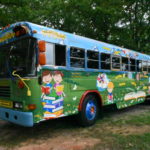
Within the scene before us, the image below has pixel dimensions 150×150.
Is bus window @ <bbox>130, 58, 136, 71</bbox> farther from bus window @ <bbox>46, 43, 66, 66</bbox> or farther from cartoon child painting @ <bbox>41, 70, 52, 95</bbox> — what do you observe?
cartoon child painting @ <bbox>41, 70, 52, 95</bbox>

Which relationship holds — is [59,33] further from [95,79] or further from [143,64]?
[143,64]

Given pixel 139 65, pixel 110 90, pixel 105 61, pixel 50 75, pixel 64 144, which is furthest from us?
pixel 139 65

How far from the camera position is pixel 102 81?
610cm

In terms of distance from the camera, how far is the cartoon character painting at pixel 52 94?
4.29 meters

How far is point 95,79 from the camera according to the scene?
19.1 feet

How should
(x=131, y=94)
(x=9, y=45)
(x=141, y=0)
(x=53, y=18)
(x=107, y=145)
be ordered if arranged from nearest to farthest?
(x=107, y=145) < (x=9, y=45) < (x=131, y=94) < (x=141, y=0) < (x=53, y=18)

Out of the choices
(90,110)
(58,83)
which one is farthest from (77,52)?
(90,110)

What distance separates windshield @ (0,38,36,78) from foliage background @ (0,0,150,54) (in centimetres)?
1134

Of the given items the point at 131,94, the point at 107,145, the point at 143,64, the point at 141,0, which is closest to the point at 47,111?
the point at 107,145

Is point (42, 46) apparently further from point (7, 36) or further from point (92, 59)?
point (92, 59)

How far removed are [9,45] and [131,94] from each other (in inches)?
200

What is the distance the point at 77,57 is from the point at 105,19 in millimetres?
11534

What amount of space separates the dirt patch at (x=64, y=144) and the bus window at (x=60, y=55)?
1.86 meters

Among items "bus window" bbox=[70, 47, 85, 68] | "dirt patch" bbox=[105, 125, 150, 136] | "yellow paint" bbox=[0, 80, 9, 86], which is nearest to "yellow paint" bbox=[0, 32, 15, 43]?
"yellow paint" bbox=[0, 80, 9, 86]
